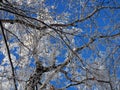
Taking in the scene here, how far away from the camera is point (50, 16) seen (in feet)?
12.5

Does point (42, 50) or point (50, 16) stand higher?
point (50, 16)

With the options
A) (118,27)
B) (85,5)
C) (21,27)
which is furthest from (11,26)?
(118,27)

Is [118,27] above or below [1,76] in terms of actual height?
above

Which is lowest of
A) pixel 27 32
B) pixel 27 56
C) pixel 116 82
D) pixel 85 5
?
pixel 116 82

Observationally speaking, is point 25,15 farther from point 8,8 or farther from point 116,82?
point 116,82

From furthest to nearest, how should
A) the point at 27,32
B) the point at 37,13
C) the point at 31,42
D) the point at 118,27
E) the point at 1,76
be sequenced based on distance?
the point at 118,27
the point at 1,76
the point at 31,42
the point at 27,32
the point at 37,13

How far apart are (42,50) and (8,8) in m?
2.09

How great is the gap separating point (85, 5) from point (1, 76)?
4.72 ft

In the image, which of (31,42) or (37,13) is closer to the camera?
(37,13)

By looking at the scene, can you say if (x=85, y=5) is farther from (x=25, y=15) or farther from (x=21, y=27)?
(x=25, y=15)

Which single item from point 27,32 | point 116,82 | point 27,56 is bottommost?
point 116,82

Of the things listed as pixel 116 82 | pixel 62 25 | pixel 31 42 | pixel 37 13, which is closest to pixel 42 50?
pixel 62 25

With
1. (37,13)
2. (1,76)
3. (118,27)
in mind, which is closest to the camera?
(37,13)

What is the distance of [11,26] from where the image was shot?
441 cm
